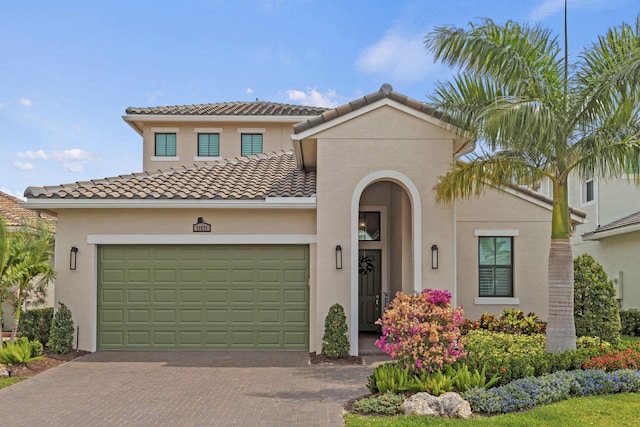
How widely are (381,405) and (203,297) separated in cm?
607

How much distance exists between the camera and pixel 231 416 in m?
7.44

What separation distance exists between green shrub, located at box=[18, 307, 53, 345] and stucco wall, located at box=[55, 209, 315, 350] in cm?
100

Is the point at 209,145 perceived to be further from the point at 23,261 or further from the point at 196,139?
the point at 23,261

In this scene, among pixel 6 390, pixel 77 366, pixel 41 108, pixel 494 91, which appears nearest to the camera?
pixel 6 390

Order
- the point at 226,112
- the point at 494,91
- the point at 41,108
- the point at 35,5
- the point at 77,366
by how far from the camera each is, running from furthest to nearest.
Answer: the point at 226,112, the point at 41,108, the point at 35,5, the point at 77,366, the point at 494,91

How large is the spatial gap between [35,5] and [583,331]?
15.4 meters

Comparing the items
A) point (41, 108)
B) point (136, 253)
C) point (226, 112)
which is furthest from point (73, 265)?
point (226, 112)

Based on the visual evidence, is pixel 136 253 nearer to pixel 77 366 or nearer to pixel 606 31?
pixel 77 366

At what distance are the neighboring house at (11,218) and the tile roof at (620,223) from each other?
16991mm

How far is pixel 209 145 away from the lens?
21719 millimetres

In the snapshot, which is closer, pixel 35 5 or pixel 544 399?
pixel 544 399

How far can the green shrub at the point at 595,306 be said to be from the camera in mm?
11086

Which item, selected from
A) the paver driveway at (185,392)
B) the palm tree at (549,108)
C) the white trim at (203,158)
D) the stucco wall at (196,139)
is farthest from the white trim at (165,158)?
the palm tree at (549,108)

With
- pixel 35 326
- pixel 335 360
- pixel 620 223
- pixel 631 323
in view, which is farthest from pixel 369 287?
pixel 620 223
